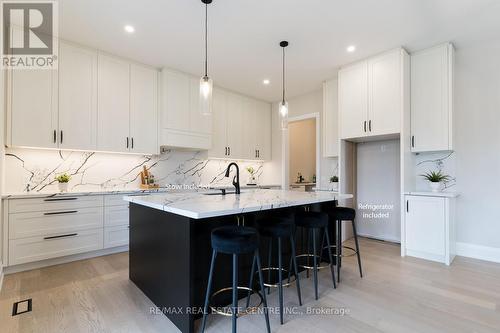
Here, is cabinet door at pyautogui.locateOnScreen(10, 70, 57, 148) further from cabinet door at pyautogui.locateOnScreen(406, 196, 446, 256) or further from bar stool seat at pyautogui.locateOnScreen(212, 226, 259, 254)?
cabinet door at pyautogui.locateOnScreen(406, 196, 446, 256)

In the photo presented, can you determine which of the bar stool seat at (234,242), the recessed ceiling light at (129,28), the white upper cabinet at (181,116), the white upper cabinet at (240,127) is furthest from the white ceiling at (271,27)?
the bar stool seat at (234,242)

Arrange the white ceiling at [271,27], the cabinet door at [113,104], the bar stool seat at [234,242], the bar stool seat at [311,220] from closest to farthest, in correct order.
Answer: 1. the bar stool seat at [234,242]
2. the bar stool seat at [311,220]
3. the white ceiling at [271,27]
4. the cabinet door at [113,104]

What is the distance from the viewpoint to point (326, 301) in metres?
2.20

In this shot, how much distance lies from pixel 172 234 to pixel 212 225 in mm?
313

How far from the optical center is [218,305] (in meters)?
2.04

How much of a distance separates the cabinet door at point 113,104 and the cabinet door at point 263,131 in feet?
9.49

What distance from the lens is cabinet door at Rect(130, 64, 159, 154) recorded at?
379 centimetres

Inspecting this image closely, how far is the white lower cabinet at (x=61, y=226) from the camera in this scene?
275 centimetres

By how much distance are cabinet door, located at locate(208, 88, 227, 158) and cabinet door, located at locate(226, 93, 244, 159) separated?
4.0 inches

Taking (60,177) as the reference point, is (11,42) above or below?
above

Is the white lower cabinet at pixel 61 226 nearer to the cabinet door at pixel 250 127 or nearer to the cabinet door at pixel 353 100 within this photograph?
the cabinet door at pixel 250 127

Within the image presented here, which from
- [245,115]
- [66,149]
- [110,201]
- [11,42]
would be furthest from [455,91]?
[11,42]

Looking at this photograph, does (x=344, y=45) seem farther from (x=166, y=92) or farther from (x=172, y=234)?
(x=172, y=234)

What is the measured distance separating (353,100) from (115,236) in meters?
4.05
